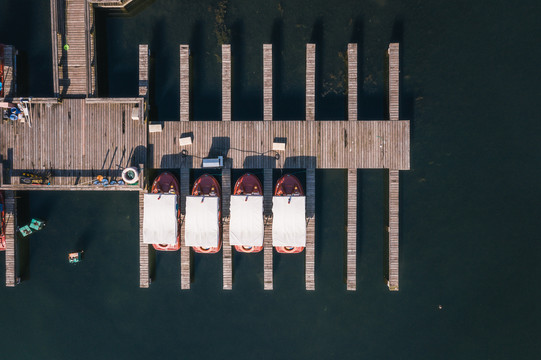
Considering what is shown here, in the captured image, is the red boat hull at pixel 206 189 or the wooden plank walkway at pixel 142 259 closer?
the red boat hull at pixel 206 189

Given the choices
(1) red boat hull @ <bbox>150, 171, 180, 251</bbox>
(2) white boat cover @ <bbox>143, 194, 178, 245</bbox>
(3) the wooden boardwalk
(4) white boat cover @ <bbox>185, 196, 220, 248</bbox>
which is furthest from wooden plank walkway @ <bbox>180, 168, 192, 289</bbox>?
(3) the wooden boardwalk

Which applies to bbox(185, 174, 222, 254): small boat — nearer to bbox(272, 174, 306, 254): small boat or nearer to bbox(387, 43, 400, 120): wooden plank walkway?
bbox(272, 174, 306, 254): small boat

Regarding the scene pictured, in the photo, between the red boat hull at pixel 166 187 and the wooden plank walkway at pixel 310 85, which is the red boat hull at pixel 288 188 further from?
the red boat hull at pixel 166 187

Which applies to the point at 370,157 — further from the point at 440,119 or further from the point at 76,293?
the point at 76,293

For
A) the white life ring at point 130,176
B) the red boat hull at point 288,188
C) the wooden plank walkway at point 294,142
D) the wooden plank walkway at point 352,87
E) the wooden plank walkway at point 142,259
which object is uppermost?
the wooden plank walkway at point 352,87

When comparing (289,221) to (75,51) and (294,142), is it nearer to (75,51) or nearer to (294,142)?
(294,142)

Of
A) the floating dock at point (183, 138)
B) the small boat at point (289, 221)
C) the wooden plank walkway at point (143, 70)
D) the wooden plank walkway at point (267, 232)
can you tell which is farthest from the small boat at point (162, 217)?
the wooden plank walkway at point (143, 70)

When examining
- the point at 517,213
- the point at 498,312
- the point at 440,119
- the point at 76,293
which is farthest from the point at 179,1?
the point at 498,312

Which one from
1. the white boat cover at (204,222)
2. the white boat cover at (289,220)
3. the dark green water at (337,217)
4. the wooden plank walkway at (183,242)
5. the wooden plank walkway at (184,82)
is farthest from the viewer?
the dark green water at (337,217)
